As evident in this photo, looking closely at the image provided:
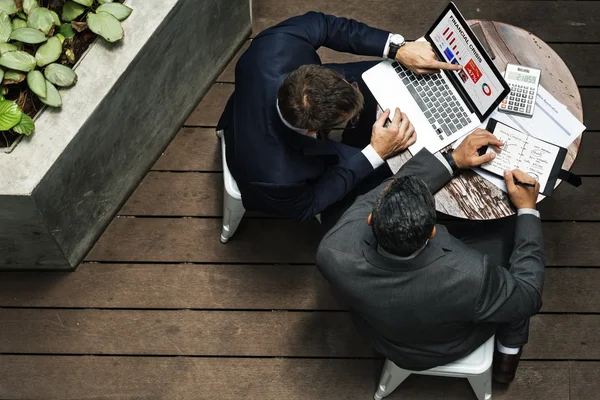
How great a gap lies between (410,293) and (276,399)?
0.98m

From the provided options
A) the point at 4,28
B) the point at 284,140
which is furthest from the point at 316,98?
the point at 4,28

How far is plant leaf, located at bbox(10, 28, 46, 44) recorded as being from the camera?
87.9 inches

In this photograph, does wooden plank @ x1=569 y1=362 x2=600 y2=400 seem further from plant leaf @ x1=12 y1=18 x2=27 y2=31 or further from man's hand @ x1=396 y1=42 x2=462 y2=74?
plant leaf @ x1=12 y1=18 x2=27 y2=31

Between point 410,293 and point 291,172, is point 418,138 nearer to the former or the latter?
point 291,172

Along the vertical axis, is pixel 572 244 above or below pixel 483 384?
above

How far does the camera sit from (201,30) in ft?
8.68

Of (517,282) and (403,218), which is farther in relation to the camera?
(517,282)

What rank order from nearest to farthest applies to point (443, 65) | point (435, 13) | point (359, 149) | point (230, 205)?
point (443, 65)
point (359, 149)
point (230, 205)
point (435, 13)

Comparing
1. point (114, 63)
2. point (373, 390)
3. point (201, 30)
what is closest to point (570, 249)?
point (373, 390)

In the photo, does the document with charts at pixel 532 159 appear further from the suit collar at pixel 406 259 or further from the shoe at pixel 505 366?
the shoe at pixel 505 366

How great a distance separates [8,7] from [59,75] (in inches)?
11.6

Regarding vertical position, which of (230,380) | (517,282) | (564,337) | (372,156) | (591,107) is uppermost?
(372,156)

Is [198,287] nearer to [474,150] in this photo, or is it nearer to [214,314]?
[214,314]

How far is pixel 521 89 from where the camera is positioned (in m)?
2.20
